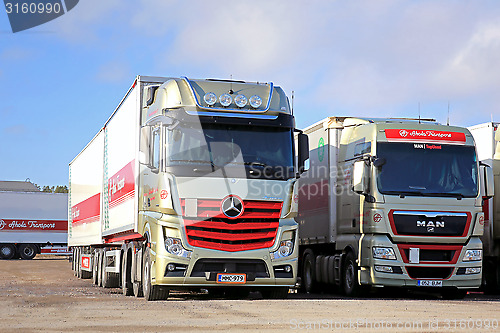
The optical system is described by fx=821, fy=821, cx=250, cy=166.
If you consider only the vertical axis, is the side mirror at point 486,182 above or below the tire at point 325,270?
above

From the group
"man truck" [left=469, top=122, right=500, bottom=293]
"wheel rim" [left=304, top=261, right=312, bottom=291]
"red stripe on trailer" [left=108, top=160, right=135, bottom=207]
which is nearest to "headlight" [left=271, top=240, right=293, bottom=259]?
"red stripe on trailer" [left=108, top=160, right=135, bottom=207]

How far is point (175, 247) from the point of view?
45.6 ft

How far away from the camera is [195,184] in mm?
13734

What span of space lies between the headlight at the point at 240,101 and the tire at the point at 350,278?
441cm

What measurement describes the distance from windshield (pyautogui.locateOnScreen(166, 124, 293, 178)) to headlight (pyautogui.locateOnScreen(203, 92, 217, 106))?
0.45 m

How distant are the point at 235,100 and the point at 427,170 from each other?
414 centimetres

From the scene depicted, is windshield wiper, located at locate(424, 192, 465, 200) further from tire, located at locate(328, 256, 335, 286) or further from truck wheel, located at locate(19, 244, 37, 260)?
truck wheel, located at locate(19, 244, 37, 260)

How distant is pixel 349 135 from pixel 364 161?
1.95 m

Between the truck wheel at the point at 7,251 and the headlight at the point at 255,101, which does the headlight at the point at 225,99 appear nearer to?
the headlight at the point at 255,101

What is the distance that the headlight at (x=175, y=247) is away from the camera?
1388 cm

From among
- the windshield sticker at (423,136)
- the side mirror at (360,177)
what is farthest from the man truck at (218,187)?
the windshield sticker at (423,136)

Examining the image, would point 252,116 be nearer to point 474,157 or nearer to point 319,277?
point 474,157

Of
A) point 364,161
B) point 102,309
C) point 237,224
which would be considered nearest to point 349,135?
point 364,161

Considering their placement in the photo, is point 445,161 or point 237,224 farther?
point 445,161
